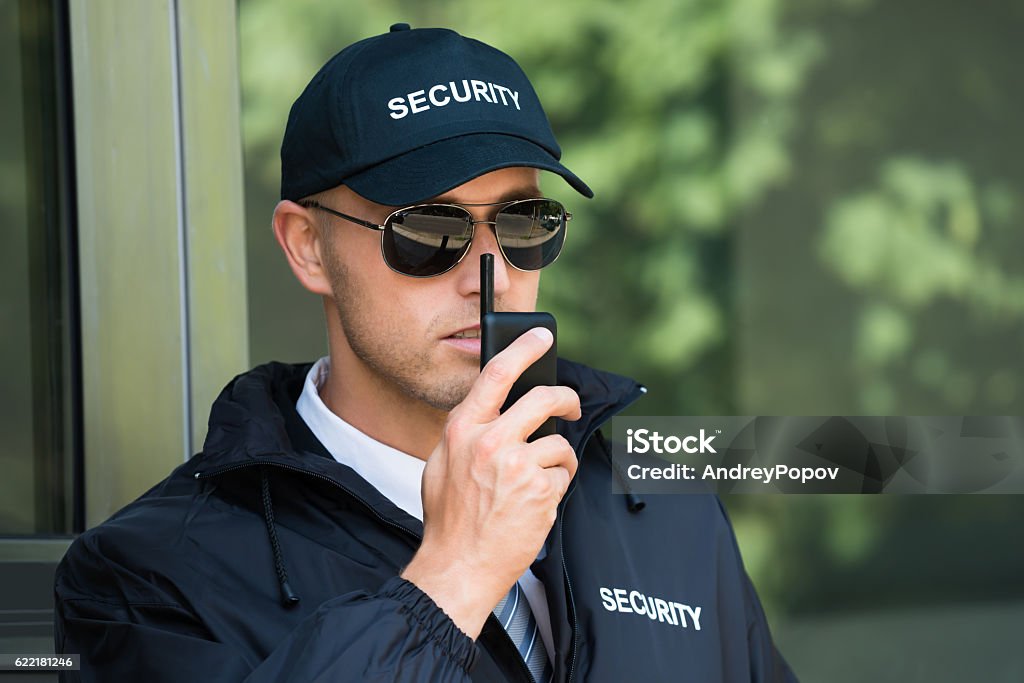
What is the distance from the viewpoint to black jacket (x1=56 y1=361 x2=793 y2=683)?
1.27 metres

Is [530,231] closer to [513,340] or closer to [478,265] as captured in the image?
[478,265]

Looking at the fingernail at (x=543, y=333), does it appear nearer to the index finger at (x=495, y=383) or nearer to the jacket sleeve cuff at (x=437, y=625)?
the index finger at (x=495, y=383)

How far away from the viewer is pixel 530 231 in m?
1.73

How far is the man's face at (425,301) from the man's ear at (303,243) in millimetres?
64

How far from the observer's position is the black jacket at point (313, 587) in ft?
4.16

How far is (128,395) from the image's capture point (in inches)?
98.9

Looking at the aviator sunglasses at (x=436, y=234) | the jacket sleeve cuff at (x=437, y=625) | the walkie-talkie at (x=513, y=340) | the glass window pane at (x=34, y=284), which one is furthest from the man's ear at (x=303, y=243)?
the glass window pane at (x=34, y=284)

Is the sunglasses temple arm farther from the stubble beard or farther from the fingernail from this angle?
the stubble beard

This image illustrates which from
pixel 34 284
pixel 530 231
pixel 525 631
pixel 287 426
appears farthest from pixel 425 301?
pixel 34 284

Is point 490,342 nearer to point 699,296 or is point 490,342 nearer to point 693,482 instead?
point 693,482

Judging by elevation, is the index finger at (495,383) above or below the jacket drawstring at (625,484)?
above

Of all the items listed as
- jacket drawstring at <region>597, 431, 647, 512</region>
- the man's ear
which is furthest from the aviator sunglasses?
jacket drawstring at <region>597, 431, 647, 512</region>

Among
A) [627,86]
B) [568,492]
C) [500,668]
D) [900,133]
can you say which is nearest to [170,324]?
[568,492]

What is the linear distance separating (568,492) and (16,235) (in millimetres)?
1570
